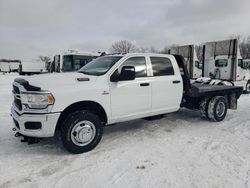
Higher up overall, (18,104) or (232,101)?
(18,104)

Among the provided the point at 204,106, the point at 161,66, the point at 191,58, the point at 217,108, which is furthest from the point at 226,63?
the point at 161,66

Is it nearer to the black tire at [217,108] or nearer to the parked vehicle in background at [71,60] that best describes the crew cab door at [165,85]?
the black tire at [217,108]

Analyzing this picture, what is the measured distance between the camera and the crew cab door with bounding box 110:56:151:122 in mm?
4480

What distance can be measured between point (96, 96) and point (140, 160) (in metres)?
1.44

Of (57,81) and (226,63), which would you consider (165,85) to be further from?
(226,63)

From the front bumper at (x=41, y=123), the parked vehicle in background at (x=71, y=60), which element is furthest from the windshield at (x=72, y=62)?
the front bumper at (x=41, y=123)

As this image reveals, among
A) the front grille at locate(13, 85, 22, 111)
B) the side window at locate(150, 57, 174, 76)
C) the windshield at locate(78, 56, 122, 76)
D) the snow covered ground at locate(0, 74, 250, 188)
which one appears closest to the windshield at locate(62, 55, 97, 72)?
the snow covered ground at locate(0, 74, 250, 188)

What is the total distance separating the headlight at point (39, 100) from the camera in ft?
12.1

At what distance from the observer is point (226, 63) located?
40.2ft

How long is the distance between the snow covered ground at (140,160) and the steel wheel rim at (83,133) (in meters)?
0.25

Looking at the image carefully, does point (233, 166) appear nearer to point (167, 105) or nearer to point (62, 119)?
point (167, 105)

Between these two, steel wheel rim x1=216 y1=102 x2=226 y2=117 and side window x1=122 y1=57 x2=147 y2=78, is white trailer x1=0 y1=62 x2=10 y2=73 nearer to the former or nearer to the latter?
side window x1=122 y1=57 x2=147 y2=78

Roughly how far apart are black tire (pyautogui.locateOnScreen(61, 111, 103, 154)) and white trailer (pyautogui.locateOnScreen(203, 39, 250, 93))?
1016cm

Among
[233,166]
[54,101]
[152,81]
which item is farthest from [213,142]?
[54,101]
